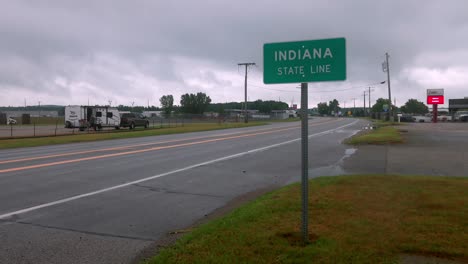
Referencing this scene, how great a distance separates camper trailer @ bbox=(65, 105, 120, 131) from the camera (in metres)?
43.7

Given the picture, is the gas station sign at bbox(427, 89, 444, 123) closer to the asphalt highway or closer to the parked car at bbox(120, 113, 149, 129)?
the parked car at bbox(120, 113, 149, 129)

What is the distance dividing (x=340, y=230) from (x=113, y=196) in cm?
489

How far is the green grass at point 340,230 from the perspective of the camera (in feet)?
15.9

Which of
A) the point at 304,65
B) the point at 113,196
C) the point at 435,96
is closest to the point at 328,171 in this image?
the point at 113,196

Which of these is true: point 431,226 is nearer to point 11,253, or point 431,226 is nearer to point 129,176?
point 11,253

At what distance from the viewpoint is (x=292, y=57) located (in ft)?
16.9

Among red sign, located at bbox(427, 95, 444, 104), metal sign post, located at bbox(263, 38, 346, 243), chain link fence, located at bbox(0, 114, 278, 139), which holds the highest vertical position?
red sign, located at bbox(427, 95, 444, 104)

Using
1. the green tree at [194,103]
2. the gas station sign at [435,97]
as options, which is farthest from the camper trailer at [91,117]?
the green tree at [194,103]

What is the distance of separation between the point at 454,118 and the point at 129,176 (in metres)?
76.6

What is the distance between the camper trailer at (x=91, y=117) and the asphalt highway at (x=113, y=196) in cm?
2860

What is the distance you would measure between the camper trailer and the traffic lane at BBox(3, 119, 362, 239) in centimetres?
3295

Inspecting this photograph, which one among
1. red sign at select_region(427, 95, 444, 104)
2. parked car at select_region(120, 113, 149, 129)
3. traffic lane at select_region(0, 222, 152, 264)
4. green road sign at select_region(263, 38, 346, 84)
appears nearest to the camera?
green road sign at select_region(263, 38, 346, 84)

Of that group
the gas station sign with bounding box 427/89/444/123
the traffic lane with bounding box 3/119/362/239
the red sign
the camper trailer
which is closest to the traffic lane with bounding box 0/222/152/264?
the traffic lane with bounding box 3/119/362/239

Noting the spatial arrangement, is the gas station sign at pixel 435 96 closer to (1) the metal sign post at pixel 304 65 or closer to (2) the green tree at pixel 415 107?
(1) the metal sign post at pixel 304 65
